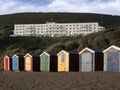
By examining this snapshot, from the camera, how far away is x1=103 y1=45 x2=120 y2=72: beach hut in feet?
88.5

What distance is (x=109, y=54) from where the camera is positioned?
1091 inches

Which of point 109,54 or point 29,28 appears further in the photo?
point 29,28

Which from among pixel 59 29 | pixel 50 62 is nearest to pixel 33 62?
pixel 50 62

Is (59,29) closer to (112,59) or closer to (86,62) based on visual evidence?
(86,62)

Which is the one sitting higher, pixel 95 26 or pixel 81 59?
pixel 95 26

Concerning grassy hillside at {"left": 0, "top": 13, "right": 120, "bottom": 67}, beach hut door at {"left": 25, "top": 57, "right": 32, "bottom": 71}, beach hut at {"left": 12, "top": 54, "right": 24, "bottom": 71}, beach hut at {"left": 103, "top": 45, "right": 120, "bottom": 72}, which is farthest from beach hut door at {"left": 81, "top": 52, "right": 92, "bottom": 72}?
grassy hillside at {"left": 0, "top": 13, "right": 120, "bottom": 67}

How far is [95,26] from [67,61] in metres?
58.4

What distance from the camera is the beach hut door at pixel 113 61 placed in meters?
27.1

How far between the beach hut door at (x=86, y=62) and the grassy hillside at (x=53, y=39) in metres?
15.7

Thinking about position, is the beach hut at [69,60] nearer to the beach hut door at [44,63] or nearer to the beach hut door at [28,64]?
the beach hut door at [44,63]

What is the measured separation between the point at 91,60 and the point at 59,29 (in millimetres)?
65700

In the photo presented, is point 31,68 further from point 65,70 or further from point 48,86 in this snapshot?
point 48,86

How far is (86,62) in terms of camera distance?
29891 mm

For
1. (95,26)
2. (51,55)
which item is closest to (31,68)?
(51,55)
